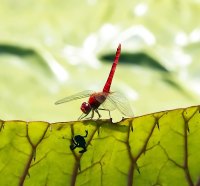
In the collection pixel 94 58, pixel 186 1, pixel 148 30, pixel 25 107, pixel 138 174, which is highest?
pixel 186 1

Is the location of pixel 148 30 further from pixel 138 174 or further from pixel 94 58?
pixel 138 174

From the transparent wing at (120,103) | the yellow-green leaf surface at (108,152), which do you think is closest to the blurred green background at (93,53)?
the transparent wing at (120,103)

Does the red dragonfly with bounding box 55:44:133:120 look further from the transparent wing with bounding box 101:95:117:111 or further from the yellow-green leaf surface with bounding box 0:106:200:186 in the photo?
the yellow-green leaf surface with bounding box 0:106:200:186

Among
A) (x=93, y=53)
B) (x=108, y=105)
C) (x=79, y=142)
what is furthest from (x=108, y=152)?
(x=93, y=53)

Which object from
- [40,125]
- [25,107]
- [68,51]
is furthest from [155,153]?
[68,51]

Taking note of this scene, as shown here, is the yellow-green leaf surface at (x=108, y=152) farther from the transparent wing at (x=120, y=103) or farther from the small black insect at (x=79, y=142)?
the transparent wing at (x=120, y=103)

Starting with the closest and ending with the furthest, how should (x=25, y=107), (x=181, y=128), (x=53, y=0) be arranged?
(x=181, y=128), (x=25, y=107), (x=53, y=0)

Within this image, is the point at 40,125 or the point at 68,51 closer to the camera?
the point at 40,125

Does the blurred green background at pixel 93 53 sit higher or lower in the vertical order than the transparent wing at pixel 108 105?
higher
